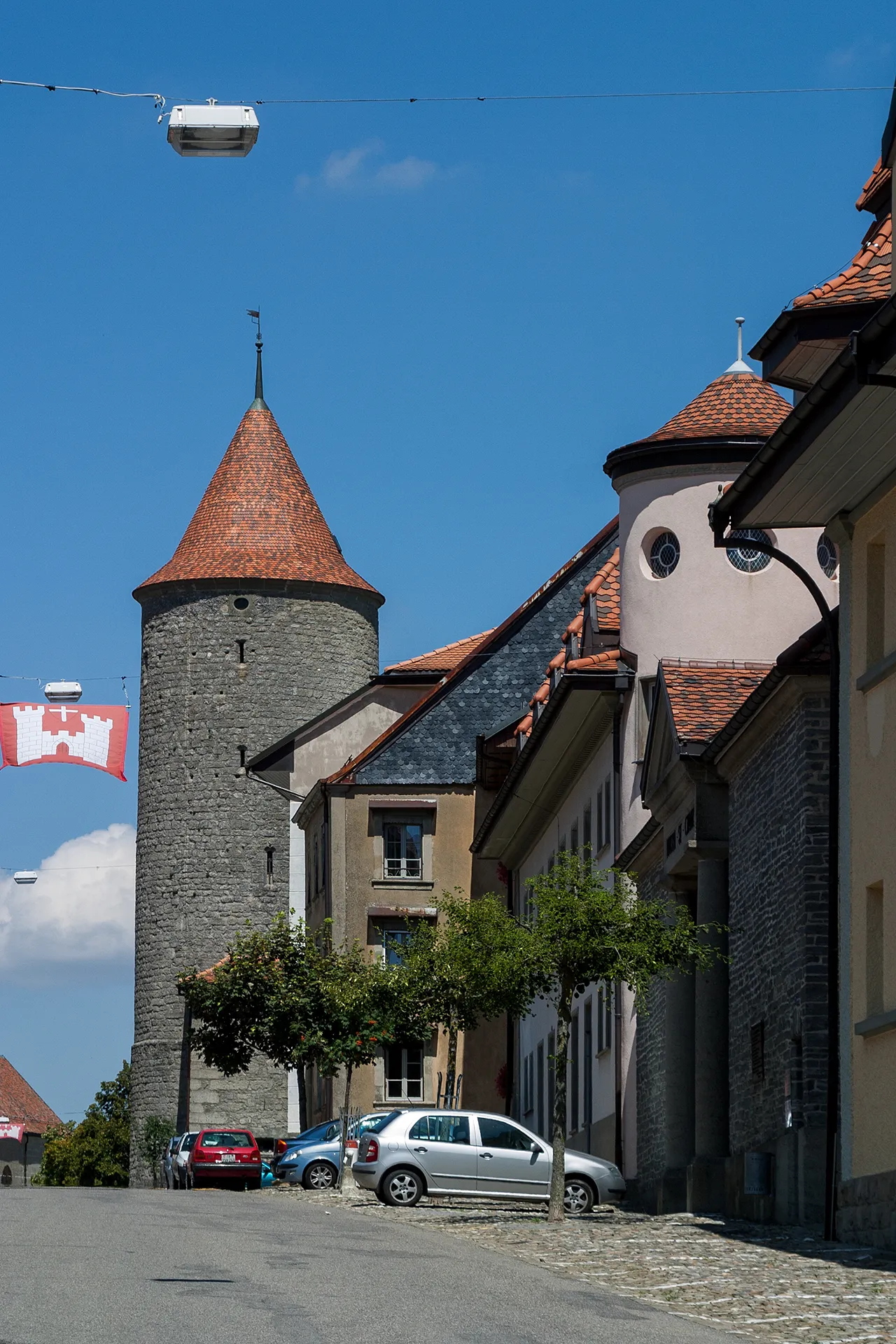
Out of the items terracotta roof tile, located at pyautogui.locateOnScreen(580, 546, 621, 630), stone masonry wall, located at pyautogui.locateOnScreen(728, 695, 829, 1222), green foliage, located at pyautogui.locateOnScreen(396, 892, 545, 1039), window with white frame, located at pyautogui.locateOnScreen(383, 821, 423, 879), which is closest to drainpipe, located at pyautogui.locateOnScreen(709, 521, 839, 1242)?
stone masonry wall, located at pyautogui.locateOnScreen(728, 695, 829, 1222)

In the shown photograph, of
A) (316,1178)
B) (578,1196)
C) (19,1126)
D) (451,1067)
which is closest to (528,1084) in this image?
(451,1067)

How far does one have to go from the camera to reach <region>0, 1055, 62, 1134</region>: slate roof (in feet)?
452

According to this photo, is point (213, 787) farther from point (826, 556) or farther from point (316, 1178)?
point (826, 556)

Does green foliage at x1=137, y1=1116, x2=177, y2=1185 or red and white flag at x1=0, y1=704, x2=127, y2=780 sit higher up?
red and white flag at x1=0, y1=704, x2=127, y2=780

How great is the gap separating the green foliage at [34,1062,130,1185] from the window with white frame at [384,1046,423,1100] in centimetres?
3723

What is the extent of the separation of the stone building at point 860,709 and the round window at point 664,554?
526 inches

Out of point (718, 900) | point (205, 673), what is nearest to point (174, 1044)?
point (205, 673)

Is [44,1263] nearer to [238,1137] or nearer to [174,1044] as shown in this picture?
[238,1137]

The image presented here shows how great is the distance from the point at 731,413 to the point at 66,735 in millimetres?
20824

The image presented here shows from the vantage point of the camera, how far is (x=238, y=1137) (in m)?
46.1

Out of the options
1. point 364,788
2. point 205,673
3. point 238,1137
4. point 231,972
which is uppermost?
point 205,673

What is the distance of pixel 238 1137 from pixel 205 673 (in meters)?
30.4

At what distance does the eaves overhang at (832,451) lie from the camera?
1741cm

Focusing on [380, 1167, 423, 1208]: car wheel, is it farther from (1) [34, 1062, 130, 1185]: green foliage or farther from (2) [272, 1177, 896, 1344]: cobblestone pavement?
(1) [34, 1062, 130, 1185]: green foliage
